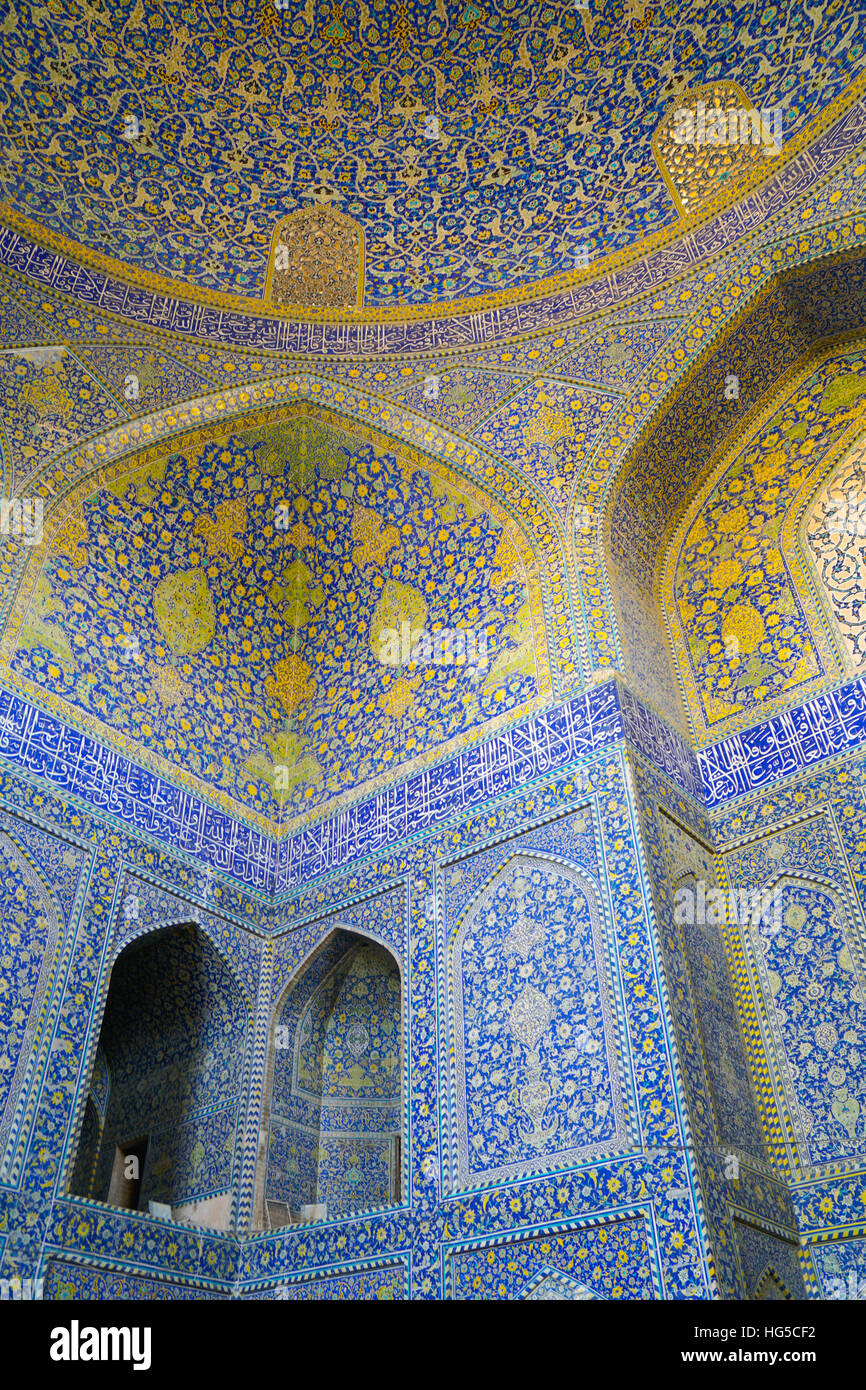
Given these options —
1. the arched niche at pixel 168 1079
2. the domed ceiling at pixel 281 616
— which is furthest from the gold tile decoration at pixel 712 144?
the arched niche at pixel 168 1079

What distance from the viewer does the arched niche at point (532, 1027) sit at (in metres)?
4.24

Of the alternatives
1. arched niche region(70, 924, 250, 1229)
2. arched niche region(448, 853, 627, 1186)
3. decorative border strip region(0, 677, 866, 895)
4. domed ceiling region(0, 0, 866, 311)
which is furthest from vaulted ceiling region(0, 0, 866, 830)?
arched niche region(448, 853, 627, 1186)

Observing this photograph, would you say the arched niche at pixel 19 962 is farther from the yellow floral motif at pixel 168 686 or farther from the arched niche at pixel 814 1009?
the arched niche at pixel 814 1009

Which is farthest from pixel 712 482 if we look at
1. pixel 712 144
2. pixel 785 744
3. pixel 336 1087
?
pixel 336 1087

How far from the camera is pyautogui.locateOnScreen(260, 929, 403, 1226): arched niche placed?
17.2 feet

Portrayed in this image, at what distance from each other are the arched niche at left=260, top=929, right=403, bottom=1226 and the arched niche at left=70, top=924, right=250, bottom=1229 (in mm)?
227

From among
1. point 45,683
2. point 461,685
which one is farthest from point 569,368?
point 45,683

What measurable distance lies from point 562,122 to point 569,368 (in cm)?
163

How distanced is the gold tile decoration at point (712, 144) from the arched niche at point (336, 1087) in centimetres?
472

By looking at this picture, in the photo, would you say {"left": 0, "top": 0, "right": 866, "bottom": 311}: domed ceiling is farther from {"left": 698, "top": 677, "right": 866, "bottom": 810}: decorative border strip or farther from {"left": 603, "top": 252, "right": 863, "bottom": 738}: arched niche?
{"left": 698, "top": 677, "right": 866, "bottom": 810}: decorative border strip

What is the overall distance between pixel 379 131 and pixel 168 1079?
5696mm

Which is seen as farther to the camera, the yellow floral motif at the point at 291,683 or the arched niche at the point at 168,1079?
the yellow floral motif at the point at 291,683

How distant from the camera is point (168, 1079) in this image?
5645 millimetres
